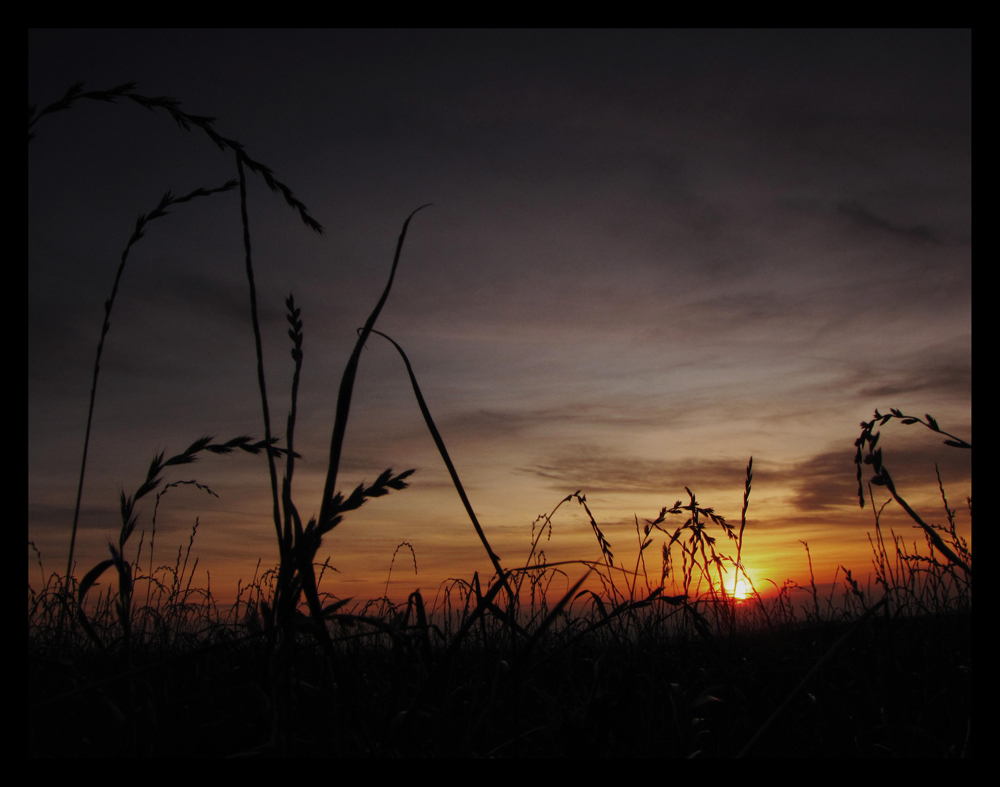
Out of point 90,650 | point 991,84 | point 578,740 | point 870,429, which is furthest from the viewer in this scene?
point 90,650

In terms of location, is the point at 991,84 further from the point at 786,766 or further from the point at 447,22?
the point at 786,766

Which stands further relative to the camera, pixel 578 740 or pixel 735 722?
pixel 735 722

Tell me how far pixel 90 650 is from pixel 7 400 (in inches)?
111

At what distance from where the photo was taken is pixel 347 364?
1213mm

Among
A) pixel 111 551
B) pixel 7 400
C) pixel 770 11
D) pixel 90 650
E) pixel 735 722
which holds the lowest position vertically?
pixel 735 722

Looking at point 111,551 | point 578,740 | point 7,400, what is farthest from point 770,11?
point 111,551

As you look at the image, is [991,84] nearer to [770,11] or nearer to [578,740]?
[770,11]

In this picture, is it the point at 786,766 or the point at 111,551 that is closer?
the point at 786,766

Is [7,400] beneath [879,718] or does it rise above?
above

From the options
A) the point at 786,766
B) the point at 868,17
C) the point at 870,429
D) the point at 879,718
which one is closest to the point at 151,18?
the point at 868,17

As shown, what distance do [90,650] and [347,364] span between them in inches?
115

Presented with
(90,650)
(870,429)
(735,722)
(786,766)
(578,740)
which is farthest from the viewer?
(90,650)

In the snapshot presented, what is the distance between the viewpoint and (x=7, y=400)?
979 mm

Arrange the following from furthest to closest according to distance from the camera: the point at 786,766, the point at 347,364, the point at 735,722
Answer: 1. the point at 735,722
2. the point at 347,364
3. the point at 786,766
